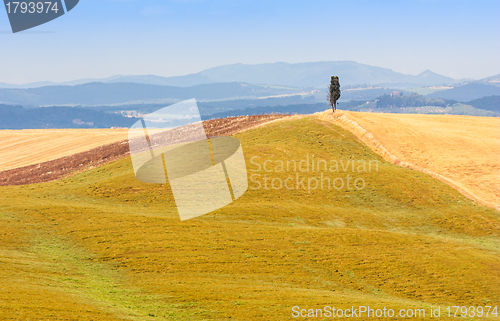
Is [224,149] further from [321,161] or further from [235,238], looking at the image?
[235,238]

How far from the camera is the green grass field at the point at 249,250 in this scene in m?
25.7

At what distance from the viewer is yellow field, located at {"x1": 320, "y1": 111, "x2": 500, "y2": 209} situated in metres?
57.7

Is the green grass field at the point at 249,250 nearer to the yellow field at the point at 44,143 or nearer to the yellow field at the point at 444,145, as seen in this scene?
the yellow field at the point at 444,145

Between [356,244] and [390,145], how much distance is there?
1543 inches

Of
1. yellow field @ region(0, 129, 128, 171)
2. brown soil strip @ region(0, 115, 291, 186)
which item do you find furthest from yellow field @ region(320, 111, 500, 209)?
yellow field @ region(0, 129, 128, 171)

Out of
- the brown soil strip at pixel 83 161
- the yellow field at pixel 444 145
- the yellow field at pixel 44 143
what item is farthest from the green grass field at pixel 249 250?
the yellow field at pixel 44 143

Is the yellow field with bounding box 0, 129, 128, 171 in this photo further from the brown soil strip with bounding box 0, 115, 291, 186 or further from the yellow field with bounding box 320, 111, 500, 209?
the yellow field with bounding box 320, 111, 500, 209

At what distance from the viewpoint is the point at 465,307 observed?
27594 mm

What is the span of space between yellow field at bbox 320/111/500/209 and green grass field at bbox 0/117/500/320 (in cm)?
577

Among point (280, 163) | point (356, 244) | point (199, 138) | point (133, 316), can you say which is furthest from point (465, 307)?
point (199, 138)

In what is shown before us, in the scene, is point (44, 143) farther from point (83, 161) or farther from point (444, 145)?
point (444, 145)

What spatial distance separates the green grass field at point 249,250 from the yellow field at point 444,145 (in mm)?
5768

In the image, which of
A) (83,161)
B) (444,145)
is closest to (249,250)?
(83,161)

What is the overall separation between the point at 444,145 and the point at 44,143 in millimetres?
106191
